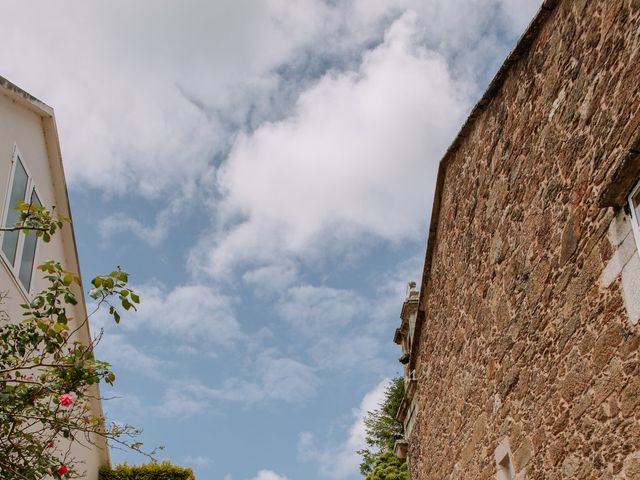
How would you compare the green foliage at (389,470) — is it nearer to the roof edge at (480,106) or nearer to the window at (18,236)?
the roof edge at (480,106)

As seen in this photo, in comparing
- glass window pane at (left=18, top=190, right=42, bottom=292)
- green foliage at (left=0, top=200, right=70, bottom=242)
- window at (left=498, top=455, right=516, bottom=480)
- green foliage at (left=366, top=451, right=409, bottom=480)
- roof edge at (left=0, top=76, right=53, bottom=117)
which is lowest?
window at (left=498, top=455, right=516, bottom=480)

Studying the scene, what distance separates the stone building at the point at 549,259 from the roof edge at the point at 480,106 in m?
0.02

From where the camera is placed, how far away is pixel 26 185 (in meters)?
8.05

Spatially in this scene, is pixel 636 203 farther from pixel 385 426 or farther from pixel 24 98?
pixel 385 426

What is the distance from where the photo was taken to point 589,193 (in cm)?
475

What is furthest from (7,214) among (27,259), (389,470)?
(389,470)

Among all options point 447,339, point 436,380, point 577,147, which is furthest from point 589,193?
point 436,380

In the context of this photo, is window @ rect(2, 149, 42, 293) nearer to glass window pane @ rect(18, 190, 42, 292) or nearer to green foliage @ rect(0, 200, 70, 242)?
glass window pane @ rect(18, 190, 42, 292)

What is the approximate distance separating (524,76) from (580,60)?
113 centimetres

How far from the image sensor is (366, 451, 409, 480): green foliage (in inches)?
974

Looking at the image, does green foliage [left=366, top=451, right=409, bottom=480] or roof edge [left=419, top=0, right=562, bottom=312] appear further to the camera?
green foliage [left=366, top=451, right=409, bottom=480]

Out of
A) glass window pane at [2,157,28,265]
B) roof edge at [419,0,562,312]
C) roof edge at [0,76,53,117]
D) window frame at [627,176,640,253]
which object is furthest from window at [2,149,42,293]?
window frame at [627,176,640,253]

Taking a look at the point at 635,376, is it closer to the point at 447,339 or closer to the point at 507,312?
the point at 507,312

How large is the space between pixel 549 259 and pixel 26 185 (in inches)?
242
